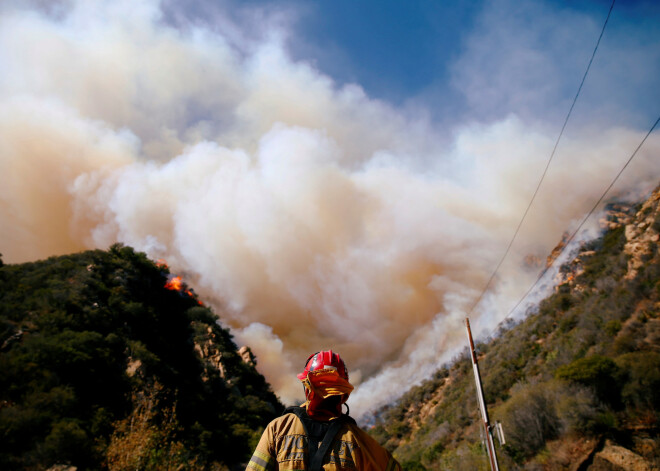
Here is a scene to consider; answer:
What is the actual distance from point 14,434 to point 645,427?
114 feet

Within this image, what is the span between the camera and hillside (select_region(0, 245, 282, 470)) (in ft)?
65.2

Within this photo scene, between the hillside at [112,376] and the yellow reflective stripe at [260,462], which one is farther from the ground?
the hillside at [112,376]

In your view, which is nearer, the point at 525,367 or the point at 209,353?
the point at 525,367

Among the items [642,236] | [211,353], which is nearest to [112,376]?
[211,353]

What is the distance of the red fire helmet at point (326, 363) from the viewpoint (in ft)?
11.5

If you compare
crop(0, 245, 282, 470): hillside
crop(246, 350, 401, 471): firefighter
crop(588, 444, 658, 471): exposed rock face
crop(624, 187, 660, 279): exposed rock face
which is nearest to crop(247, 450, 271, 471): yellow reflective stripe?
crop(246, 350, 401, 471): firefighter

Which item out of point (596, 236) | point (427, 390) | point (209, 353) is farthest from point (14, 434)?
point (596, 236)

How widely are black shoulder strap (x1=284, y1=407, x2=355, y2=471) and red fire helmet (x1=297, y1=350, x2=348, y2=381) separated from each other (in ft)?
1.21

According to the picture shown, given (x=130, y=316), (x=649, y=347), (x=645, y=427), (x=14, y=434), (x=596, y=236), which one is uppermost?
(x=596, y=236)

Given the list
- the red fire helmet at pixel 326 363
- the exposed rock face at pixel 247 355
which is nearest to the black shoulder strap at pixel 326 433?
the red fire helmet at pixel 326 363

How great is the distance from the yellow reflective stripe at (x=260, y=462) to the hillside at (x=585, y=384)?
21.2 metres

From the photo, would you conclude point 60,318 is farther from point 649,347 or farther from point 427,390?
point 427,390

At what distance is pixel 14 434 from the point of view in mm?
19953

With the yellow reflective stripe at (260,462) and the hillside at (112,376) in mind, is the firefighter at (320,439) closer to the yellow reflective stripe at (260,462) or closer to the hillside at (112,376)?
the yellow reflective stripe at (260,462)
